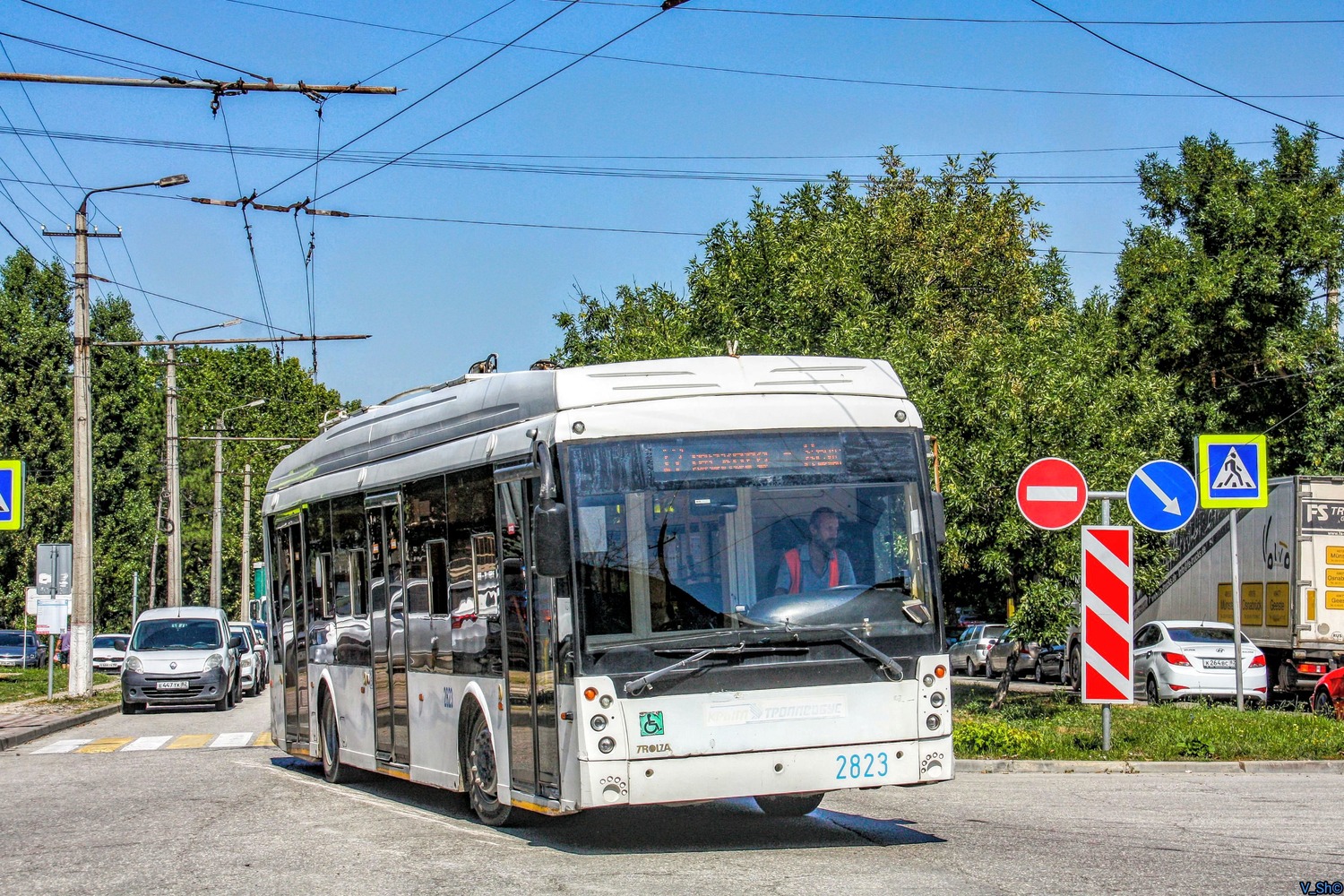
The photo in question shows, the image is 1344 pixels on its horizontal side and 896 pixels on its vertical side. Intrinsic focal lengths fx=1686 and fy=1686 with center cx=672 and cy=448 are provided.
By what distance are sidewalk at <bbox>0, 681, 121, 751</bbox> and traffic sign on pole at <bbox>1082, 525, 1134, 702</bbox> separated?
13618mm

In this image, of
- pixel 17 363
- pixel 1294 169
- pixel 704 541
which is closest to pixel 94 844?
pixel 704 541

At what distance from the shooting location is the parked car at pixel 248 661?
34.3 m

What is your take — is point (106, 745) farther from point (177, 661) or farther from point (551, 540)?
point (551, 540)

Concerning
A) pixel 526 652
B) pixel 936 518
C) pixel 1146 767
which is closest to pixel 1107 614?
pixel 1146 767

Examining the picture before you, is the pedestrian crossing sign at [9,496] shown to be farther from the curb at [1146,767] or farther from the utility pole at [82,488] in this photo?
the curb at [1146,767]

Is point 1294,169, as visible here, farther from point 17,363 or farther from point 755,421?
point 17,363

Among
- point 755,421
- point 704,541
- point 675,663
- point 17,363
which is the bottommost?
point 675,663

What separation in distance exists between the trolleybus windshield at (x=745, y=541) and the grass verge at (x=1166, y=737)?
5.94 meters

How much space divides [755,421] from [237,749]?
1187 centimetres

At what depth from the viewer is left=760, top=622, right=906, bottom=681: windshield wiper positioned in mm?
9742

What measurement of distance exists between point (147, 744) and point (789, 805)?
12133mm

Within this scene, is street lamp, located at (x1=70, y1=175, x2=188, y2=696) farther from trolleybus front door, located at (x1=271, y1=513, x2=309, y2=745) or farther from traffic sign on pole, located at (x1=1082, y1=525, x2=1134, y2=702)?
traffic sign on pole, located at (x1=1082, y1=525, x2=1134, y2=702)

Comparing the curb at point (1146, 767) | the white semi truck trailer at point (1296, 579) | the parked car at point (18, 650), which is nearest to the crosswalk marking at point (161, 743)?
the curb at point (1146, 767)

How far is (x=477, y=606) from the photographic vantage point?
11469 mm
